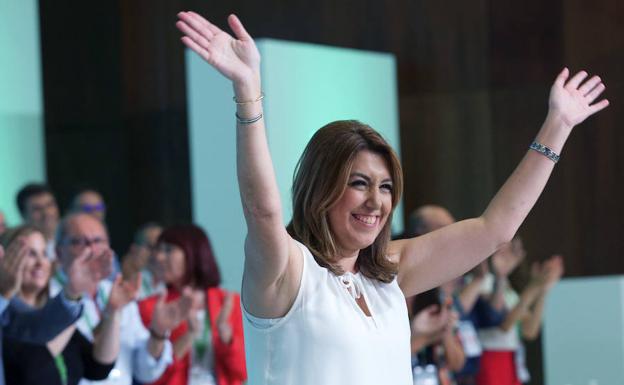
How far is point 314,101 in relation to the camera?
661cm

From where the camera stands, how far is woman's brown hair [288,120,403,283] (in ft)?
6.93

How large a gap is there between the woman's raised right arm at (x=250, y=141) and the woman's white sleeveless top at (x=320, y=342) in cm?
11

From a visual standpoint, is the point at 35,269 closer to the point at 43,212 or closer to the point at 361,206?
the point at 43,212

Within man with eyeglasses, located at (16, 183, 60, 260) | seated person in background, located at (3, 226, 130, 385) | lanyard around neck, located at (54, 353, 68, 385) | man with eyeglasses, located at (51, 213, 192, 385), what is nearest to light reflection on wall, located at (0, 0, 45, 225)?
man with eyeglasses, located at (16, 183, 60, 260)

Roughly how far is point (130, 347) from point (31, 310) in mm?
857

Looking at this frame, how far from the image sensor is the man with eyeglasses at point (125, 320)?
4.34 meters

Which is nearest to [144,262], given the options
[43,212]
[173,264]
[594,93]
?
[43,212]

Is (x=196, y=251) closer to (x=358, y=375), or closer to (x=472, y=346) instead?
(x=472, y=346)

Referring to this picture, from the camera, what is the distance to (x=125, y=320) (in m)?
4.58

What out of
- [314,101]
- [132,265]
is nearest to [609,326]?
[314,101]

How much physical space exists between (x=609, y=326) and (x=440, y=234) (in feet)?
15.3

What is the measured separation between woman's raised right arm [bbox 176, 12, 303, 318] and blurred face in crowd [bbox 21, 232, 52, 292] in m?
2.03

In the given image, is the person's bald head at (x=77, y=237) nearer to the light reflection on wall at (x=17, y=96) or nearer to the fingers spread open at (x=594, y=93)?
the fingers spread open at (x=594, y=93)

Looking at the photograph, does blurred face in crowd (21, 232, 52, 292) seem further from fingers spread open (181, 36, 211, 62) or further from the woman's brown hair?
fingers spread open (181, 36, 211, 62)
